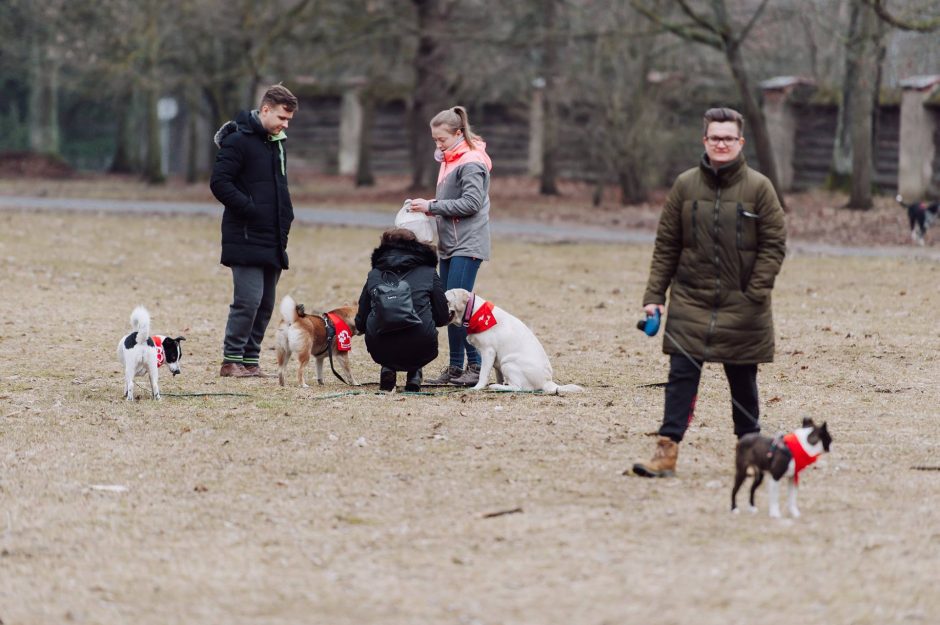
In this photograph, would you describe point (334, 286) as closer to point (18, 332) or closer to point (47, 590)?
point (18, 332)

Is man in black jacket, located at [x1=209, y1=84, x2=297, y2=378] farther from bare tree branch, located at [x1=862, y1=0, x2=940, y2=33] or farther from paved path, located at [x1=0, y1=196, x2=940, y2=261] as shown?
bare tree branch, located at [x1=862, y1=0, x2=940, y2=33]

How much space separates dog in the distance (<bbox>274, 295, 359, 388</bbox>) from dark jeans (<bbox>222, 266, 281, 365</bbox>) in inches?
14.8

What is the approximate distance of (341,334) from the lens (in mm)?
10008

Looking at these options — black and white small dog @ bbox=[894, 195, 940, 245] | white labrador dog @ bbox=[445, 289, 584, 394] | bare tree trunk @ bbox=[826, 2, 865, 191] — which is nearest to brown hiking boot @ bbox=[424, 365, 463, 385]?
white labrador dog @ bbox=[445, 289, 584, 394]

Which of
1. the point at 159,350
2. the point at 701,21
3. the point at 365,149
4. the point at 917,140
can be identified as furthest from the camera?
the point at 365,149

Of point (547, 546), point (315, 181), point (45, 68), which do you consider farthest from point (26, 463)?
point (45, 68)

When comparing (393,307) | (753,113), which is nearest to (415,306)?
(393,307)

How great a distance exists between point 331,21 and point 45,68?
18.0 metres

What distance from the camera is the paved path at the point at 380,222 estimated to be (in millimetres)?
21688

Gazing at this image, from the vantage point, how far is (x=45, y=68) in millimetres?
45344

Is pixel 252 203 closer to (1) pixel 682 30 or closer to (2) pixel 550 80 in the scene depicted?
(1) pixel 682 30

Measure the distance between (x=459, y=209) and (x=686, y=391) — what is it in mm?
3069

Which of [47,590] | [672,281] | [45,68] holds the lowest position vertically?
[47,590]

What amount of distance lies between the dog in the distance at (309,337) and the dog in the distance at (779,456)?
4162 mm
